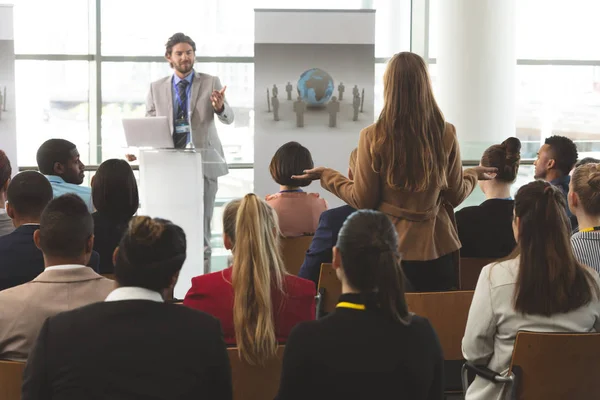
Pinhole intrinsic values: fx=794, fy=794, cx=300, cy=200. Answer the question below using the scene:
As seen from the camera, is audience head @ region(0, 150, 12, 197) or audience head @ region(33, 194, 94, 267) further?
audience head @ region(0, 150, 12, 197)

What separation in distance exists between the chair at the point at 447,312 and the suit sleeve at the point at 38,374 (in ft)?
4.57

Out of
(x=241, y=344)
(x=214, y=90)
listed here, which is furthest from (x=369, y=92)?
(x=241, y=344)

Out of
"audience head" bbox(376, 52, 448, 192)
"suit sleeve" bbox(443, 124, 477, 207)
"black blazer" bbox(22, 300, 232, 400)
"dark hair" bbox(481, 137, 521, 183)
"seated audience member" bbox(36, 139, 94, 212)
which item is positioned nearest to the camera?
"black blazer" bbox(22, 300, 232, 400)

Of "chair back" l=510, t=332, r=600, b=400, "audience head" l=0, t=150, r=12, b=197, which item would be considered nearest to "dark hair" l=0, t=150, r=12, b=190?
"audience head" l=0, t=150, r=12, b=197

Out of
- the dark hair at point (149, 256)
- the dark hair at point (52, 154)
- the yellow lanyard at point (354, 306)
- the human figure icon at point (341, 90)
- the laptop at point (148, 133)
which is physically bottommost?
the yellow lanyard at point (354, 306)

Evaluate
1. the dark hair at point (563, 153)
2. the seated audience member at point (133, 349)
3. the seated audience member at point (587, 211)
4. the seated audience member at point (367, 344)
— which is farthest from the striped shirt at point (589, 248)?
the seated audience member at point (133, 349)

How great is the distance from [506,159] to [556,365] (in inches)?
75.0

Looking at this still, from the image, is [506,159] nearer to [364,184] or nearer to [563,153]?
[563,153]

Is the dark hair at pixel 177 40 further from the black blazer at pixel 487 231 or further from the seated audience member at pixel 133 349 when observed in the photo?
the seated audience member at pixel 133 349

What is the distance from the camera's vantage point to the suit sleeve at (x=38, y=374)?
1844 millimetres

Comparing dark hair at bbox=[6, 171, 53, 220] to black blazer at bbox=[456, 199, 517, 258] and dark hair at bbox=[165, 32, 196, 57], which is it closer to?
black blazer at bbox=[456, 199, 517, 258]

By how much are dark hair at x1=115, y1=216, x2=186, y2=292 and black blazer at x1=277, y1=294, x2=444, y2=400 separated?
0.35 meters

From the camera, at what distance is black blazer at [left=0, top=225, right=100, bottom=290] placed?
9.61 ft

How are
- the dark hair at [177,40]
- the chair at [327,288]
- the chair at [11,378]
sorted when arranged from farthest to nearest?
the dark hair at [177,40] → the chair at [327,288] → the chair at [11,378]
